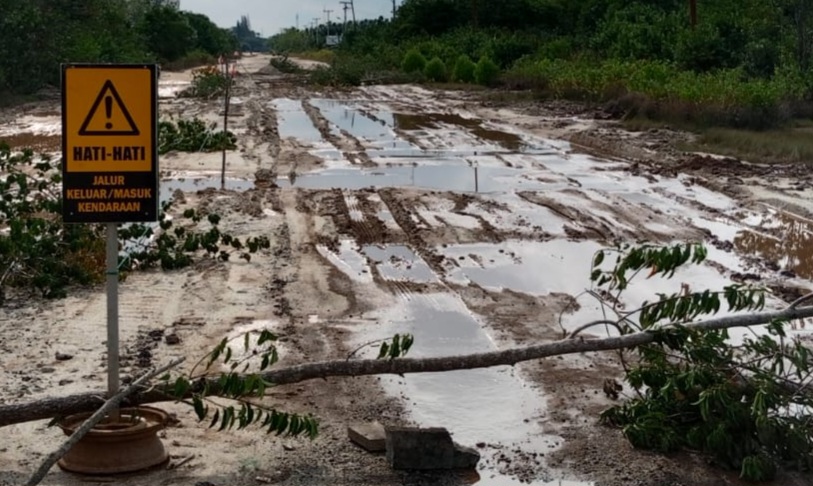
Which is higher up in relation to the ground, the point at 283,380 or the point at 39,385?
the point at 283,380

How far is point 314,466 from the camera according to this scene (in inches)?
236

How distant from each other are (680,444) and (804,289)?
4.76m

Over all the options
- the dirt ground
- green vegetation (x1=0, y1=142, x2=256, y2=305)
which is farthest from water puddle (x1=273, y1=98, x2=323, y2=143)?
green vegetation (x1=0, y1=142, x2=256, y2=305)

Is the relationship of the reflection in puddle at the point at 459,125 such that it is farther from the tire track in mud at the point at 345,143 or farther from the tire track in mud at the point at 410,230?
the tire track in mud at the point at 410,230

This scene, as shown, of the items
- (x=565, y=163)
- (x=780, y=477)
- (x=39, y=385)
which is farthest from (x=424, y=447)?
(x=565, y=163)

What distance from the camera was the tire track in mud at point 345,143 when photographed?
810 inches

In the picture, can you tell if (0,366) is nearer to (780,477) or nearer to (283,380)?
(283,380)

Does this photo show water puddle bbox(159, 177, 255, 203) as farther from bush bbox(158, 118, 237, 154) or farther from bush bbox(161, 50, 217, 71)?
bush bbox(161, 50, 217, 71)

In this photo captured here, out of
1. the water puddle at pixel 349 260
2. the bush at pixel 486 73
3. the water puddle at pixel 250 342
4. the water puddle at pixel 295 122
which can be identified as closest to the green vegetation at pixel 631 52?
the bush at pixel 486 73

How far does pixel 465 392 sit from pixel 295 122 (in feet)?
72.6

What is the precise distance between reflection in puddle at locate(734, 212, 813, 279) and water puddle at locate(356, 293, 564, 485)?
13.7 ft

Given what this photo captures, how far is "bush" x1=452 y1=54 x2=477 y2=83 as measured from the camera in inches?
1907

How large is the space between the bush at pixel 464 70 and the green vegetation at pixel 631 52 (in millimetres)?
81

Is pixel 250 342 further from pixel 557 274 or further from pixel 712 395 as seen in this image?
pixel 557 274
